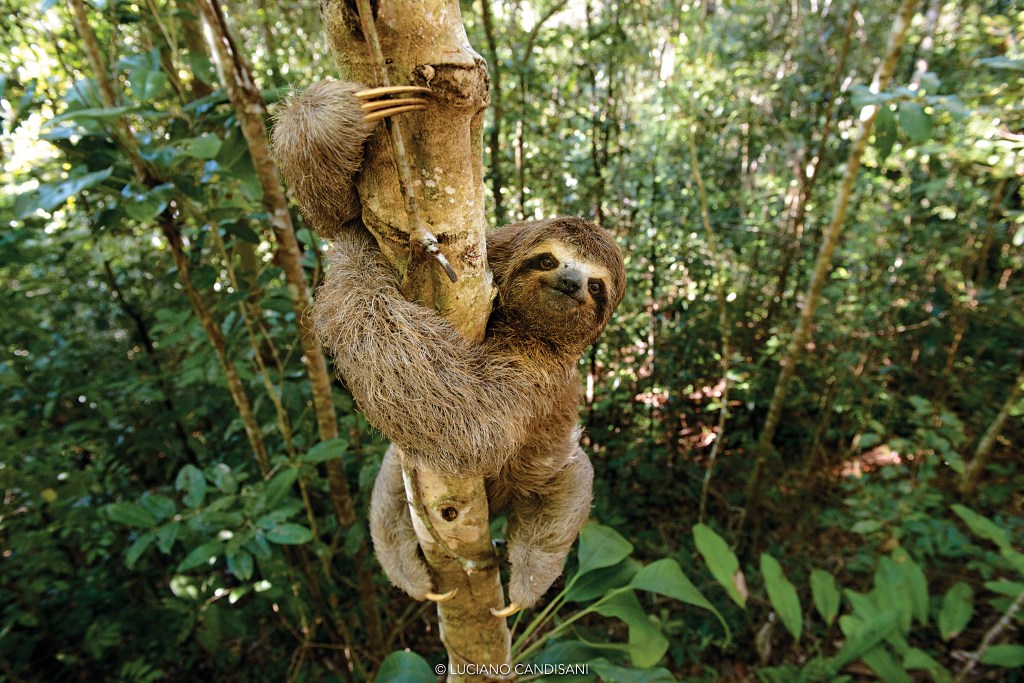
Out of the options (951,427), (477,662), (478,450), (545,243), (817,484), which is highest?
(545,243)

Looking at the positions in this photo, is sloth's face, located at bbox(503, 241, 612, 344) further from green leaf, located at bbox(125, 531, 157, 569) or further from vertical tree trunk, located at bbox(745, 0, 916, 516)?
vertical tree trunk, located at bbox(745, 0, 916, 516)

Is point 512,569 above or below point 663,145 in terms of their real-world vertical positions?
below

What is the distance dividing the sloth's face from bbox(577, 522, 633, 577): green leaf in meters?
1.65

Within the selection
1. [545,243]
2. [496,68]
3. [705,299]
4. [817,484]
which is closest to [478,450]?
[545,243]

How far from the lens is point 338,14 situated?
3.73 feet

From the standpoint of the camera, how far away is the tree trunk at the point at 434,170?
118 centimetres

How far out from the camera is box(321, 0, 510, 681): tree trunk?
3.86ft

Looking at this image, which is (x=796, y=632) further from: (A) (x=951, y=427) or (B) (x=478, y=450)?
(B) (x=478, y=450)

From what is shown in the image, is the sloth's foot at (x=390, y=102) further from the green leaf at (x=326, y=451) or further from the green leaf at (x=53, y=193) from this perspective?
the green leaf at (x=326, y=451)

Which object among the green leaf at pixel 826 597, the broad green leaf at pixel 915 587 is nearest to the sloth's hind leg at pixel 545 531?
the green leaf at pixel 826 597

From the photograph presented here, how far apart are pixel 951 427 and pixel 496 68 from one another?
17.2ft

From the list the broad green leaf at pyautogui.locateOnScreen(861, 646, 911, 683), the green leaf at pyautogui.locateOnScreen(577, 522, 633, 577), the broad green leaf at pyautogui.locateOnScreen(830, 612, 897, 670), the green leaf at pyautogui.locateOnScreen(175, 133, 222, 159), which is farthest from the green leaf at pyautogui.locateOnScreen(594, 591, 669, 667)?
the green leaf at pyautogui.locateOnScreen(175, 133, 222, 159)

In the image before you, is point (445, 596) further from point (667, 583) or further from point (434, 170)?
point (434, 170)

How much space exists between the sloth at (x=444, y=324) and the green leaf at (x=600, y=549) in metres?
1.10
